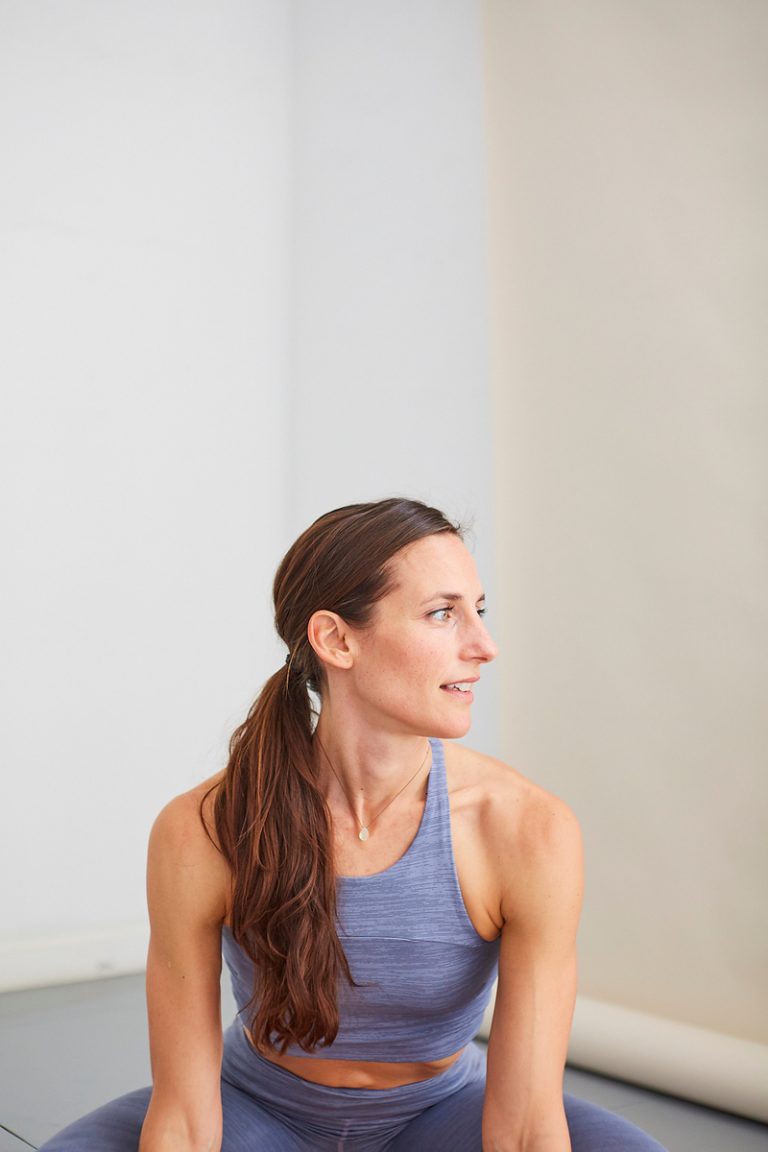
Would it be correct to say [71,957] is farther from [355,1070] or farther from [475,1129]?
[475,1129]

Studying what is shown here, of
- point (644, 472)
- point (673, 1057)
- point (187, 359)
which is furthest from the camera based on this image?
point (187, 359)

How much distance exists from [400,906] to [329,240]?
284cm

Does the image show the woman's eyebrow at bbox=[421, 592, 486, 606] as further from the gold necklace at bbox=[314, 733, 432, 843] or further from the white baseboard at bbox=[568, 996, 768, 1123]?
the white baseboard at bbox=[568, 996, 768, 1123]

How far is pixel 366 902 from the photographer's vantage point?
1469mm

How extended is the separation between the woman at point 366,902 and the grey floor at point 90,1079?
31.9 inches

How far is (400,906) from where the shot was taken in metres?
1.47

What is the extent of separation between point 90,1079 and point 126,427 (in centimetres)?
193

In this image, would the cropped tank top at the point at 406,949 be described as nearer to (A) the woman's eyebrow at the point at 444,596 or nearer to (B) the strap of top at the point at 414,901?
(B) the strap of top at the point at 414,901

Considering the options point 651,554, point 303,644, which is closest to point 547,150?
point 651,554

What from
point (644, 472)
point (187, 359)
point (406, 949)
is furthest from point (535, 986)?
point (187, 359)

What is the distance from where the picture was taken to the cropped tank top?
1.46 metres

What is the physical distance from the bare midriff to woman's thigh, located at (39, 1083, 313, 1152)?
71mm

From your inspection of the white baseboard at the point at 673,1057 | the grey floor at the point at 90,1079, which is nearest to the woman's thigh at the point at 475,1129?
the grey floor at the point at 90,1079

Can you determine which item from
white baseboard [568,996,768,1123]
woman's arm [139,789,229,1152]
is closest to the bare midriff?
woman's arm [139,789,229,1152]
